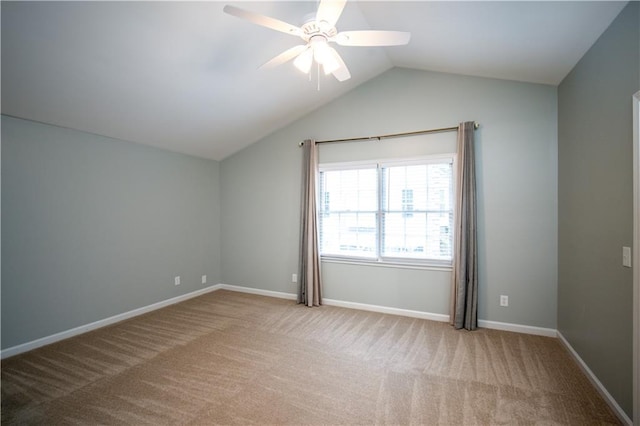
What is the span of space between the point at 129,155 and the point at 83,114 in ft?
2.70

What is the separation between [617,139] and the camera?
195 centimetres

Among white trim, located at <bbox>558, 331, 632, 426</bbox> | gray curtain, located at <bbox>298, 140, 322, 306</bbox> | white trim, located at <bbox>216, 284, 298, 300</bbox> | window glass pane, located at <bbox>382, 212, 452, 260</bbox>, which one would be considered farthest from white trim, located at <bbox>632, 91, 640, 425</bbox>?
white trim, located at <bbox>216, 284, 298, 300</bbox>

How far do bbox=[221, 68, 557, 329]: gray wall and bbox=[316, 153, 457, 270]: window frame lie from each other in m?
0.09

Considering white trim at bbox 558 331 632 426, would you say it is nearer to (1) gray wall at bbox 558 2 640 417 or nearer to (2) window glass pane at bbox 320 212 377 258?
(1) gray wall at bbox 558 2 640 417

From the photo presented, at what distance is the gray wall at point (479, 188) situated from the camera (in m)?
3.13

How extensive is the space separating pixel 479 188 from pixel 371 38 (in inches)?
90.9

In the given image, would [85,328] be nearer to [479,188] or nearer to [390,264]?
[390,264]

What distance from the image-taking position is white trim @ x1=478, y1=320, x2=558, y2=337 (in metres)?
3.10

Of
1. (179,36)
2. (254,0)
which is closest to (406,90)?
(254,0)

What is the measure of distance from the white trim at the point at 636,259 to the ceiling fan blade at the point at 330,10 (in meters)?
1.88

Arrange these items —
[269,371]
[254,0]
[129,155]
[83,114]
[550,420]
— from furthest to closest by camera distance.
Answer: [129,155]
[83,114]
[269,371]
[254,0]
[550,420]

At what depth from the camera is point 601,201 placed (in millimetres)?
2156

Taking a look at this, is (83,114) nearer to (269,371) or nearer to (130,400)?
(130,400)

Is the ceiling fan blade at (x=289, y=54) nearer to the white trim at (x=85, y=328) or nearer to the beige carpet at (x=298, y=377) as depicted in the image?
the beige carpet at (x=298, y=377)
